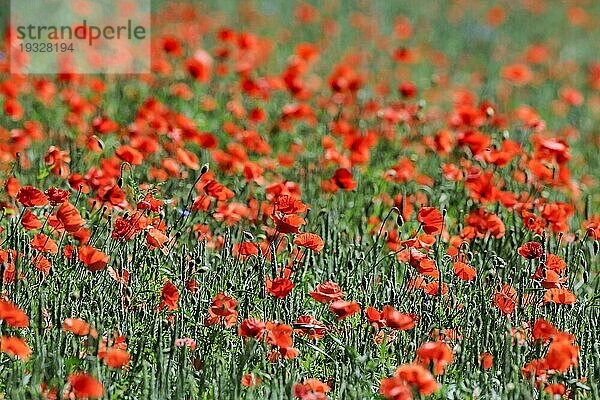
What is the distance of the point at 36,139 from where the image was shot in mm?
5098

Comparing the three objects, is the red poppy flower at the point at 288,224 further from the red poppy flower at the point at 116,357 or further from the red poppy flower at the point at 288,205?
the red poppy flower at the point at 116,357

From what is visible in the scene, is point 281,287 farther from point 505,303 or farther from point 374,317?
point 505,303

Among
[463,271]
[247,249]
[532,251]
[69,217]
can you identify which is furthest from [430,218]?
[69,217]

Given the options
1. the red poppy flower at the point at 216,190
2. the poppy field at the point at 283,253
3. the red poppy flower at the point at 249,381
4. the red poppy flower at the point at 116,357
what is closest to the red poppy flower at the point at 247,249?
the poppy field at the point at 283,253

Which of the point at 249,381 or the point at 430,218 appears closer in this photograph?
the point at 249,381

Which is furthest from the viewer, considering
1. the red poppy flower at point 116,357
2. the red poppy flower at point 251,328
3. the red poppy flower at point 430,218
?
the red poppy flower at point 430,218

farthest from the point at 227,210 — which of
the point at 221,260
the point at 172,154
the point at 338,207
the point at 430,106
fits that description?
the point at 430,106

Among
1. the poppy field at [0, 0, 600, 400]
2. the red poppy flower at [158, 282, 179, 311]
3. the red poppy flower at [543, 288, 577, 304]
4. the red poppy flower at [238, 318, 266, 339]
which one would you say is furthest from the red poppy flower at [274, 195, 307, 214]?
the red poppy flower at [543, 288, 577, 304]

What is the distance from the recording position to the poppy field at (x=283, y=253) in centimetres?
286

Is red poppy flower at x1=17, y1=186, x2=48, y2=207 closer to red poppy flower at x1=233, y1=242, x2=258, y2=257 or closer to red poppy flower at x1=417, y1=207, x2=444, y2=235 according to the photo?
red poppy flower at x1=233, y1=242, x2=258, y2=257

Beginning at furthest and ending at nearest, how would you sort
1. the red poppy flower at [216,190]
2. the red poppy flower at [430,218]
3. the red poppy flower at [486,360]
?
the red poppy flower at [216,190] < the red poppy flower at [430,218] < the red poppy flower at [486,360]

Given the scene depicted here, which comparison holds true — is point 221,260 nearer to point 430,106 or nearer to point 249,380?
point 249,380

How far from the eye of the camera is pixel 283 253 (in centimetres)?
398

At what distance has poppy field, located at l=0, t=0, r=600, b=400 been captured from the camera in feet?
9.37
